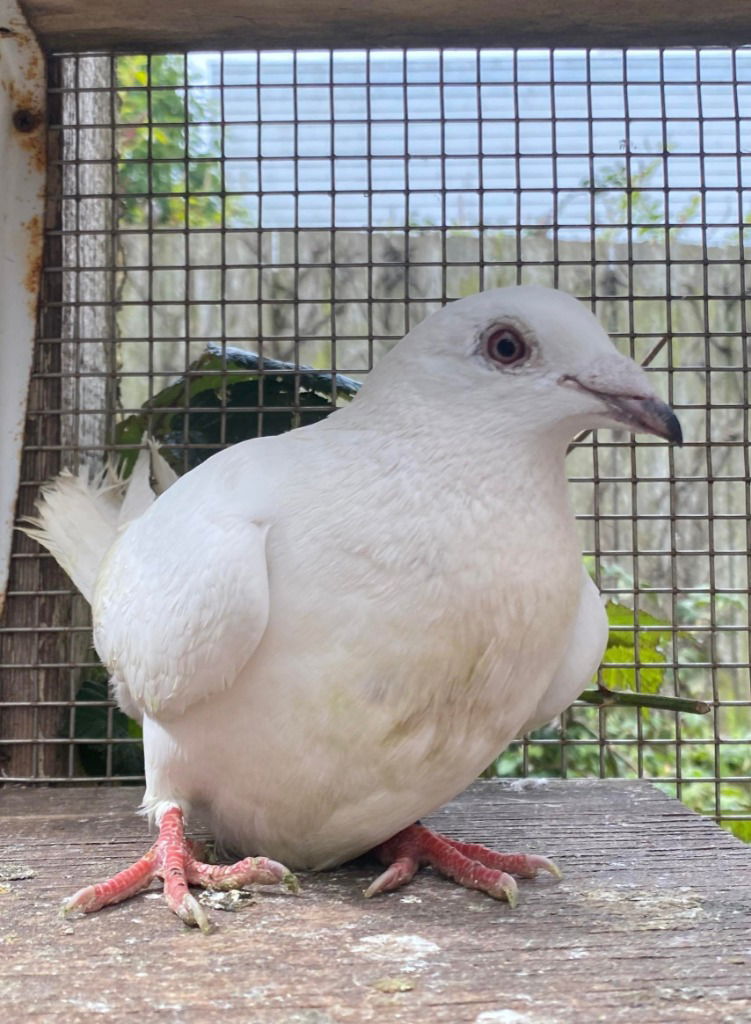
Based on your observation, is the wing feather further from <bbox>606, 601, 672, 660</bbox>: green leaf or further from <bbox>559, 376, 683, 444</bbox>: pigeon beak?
<bbox>606, 601, 672, 660</bbox>: green leaf

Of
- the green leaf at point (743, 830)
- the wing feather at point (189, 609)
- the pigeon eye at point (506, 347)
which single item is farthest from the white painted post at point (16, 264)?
the green leaf at point (743, 830)

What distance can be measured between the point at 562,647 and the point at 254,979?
688 mm

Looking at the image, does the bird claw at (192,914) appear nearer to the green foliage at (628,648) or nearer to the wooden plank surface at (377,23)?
the green foliage at (628,648)

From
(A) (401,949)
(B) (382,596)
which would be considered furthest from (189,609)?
(A) (401,949)

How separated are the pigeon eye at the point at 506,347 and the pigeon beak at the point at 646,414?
0.14 metres

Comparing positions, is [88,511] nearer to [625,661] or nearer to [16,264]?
[16,264]

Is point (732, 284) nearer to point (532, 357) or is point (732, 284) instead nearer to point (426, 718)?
point (532, 357)

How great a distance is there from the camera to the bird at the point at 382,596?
146 cm

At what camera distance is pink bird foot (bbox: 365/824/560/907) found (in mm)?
1584

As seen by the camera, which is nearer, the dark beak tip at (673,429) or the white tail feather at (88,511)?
the dark beak tip at (673,429)

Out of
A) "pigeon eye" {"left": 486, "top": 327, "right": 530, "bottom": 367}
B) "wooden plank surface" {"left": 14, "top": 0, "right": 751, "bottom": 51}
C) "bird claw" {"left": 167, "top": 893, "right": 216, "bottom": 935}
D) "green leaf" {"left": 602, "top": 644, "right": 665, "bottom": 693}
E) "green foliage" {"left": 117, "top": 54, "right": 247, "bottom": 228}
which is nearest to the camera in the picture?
"bird claw" {"left": 167, "top": 893, "right": 216, "bottom": 935}

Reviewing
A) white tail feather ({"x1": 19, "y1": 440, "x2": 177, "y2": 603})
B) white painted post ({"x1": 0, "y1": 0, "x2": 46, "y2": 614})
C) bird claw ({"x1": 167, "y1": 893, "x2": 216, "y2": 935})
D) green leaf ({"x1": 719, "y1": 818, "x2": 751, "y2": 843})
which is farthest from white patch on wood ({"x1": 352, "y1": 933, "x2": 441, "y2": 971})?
green leaf ({"x1": 719, "y1": 818, "x2": 751, "y2": 843})

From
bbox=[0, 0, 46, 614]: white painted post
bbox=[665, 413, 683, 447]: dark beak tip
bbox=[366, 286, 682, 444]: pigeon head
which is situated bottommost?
bbox=[665, 413, 683, 447]: dark beak tip

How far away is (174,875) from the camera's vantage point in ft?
5.00
